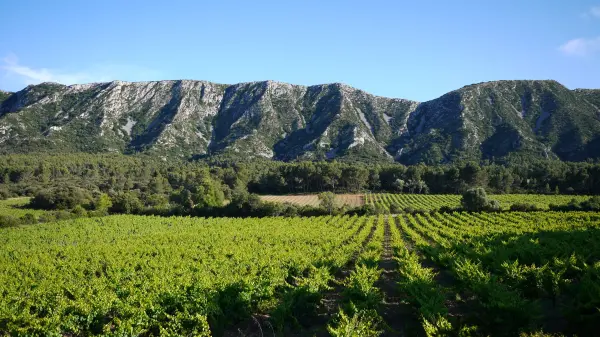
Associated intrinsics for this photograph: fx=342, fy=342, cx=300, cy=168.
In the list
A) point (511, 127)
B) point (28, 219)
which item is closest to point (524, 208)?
point (28, 219)

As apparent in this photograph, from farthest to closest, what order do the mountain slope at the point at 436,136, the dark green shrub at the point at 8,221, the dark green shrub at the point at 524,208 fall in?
the mountain slope at the point at 436,136 < the dark green shrub at the point at 8,221 < the dark green shrub at the point at 524,208

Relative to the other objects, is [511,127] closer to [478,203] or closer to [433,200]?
[433,200]

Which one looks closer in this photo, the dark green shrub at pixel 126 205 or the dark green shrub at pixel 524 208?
the dark green shrub at pixel 524 208

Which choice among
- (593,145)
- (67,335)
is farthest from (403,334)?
(593,145)

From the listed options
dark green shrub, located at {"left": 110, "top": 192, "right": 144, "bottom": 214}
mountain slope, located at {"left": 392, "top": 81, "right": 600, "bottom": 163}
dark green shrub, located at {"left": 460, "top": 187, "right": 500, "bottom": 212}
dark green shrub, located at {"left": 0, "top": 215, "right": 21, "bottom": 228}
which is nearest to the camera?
dark green shrub, located at {"left": 0, "top": 215, "right": 21, "bottom": 228}

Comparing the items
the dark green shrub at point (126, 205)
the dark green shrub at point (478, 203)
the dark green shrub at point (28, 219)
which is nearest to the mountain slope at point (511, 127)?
the dark green shrub at point (478, 203)

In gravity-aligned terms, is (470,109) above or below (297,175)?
above

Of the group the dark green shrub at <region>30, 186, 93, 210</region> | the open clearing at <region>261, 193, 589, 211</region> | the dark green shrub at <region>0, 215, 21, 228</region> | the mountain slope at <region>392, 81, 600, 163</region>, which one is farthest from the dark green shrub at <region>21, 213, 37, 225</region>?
the mountain slope at <region>392, 81, 600, 163</region>

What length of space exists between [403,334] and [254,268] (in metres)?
12.1

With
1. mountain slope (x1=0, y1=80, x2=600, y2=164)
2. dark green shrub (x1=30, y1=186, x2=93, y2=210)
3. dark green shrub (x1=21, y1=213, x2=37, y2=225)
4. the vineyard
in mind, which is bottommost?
dark green shrub (x1=21, y1=213, x2=37, y2=225)

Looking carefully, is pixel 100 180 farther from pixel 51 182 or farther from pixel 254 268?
pixel 254 268

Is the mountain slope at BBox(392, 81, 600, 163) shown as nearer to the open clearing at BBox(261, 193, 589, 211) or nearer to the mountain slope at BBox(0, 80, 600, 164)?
the mountain slope at BBox(0, 80, 600, 164)

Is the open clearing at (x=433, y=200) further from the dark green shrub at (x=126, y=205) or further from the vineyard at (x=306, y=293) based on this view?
the vineyard at (x=306, y=293)

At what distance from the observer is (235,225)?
2261 inches
